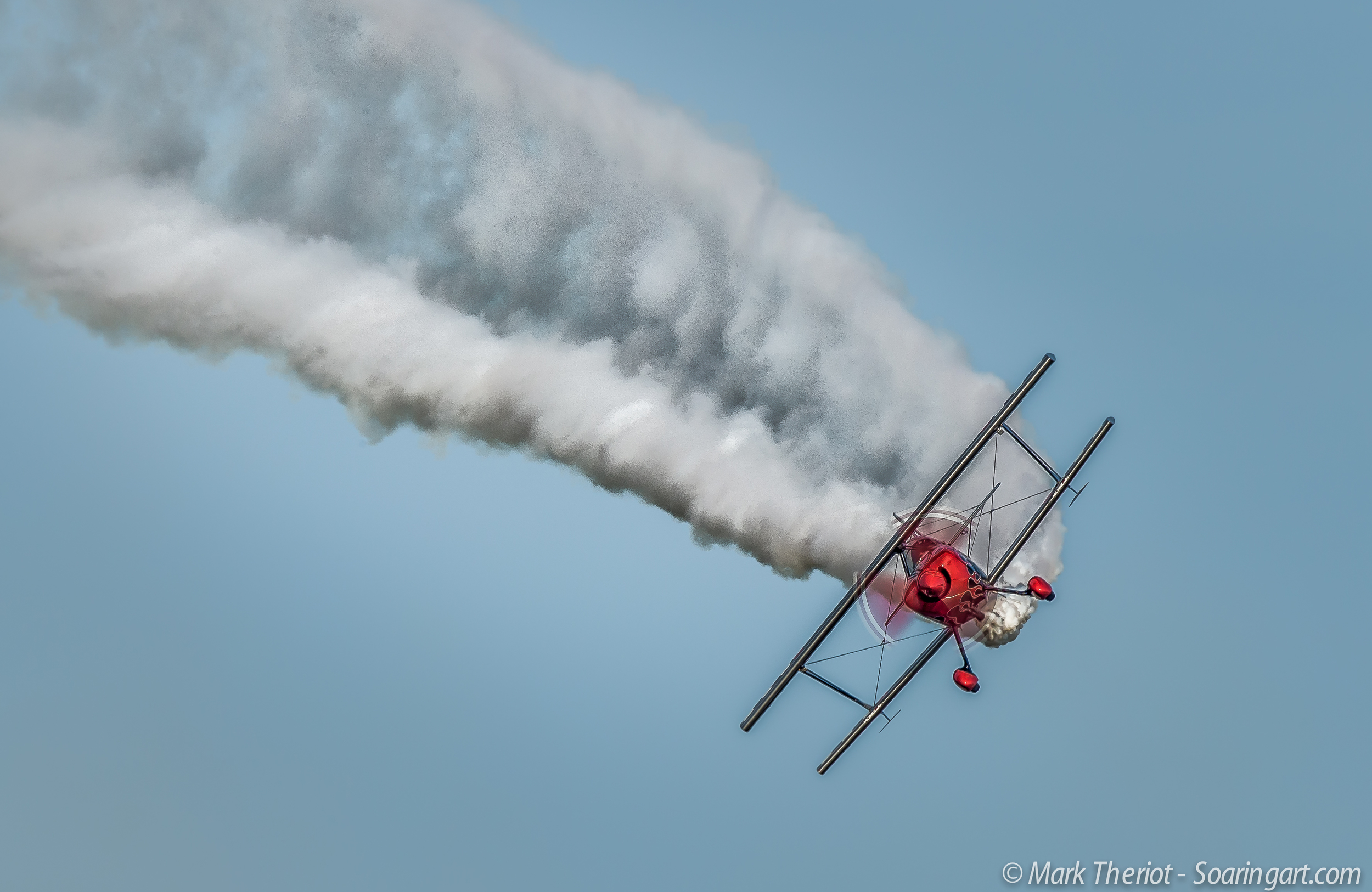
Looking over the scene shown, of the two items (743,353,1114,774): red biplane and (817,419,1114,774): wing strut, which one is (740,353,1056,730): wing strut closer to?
(743,353,1114,774): red biplane

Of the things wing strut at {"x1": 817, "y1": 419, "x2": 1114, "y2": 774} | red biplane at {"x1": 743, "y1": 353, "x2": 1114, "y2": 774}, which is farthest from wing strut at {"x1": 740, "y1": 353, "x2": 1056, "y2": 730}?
wing strut at {"x1": 817, "y1": 419, "x2": 1114, "y2": 774}

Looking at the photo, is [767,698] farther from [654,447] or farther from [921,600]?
[654,447]

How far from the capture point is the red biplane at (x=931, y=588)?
119 feet

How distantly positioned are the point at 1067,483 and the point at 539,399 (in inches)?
737

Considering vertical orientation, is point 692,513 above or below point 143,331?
above

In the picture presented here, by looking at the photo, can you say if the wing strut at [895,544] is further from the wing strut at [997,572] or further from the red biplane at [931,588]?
the wing strut at [997,572]

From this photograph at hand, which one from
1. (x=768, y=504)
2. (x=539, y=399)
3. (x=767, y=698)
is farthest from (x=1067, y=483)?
(x=539, y=399)

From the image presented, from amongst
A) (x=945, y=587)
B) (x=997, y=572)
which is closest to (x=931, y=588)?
(x=945, y=587)

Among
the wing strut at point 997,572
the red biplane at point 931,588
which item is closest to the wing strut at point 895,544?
the red biplane at point 931,588

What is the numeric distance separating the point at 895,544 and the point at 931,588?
2.23 meters

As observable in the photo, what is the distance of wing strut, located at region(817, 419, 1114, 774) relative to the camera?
39250 mm

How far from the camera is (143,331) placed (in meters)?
36.6

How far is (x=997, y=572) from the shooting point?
40.3 metres

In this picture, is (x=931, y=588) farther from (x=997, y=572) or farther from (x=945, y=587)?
(x=997, y=572)
